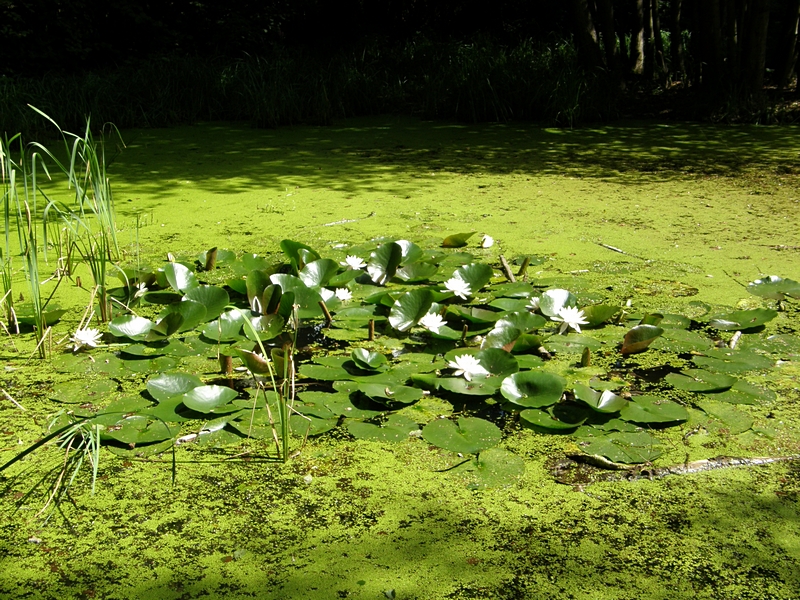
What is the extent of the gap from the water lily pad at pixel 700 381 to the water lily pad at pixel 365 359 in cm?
64

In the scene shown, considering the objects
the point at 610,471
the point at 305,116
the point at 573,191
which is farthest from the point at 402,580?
the point at 305,116

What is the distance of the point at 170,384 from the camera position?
162 cm

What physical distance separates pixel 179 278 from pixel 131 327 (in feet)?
1.16

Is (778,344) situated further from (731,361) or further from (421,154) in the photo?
(421,154)

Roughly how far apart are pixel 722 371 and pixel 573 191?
1957 millimetres

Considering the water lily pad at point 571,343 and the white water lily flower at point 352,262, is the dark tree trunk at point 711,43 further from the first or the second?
the water lily pad at point 571,343

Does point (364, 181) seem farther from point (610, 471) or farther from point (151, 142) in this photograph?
point (610, 471)

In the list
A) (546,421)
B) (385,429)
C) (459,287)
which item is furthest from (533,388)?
(459,287)

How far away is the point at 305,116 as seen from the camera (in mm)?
5812

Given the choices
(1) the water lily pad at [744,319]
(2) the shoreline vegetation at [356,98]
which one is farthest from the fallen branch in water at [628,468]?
(2) the shoreline vegetation at [356,98]

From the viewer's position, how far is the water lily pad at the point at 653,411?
1500mm

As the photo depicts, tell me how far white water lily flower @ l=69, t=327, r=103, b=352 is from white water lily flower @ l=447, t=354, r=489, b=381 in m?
0.85

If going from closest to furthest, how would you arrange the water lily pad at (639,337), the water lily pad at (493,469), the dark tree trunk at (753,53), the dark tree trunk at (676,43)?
the water lily pad at (493,469) < the water lily pad at (639,337) < the dark tree trunk at (753,53) < the dark tree trunk at (676,43)

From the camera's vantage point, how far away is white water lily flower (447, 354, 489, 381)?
5.42 ft
